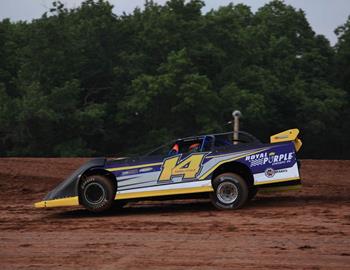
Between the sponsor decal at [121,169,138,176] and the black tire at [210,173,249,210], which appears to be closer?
the black tire at [210,173,249,210]

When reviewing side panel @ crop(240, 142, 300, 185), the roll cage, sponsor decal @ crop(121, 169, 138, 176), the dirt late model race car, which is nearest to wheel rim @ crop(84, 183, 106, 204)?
the dirt late model race car

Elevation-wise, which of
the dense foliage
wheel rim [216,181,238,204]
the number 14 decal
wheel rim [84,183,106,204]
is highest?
the dense foliage

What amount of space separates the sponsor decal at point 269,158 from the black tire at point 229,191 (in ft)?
1.27

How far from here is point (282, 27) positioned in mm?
58156

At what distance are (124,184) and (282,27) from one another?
47767 millimetres

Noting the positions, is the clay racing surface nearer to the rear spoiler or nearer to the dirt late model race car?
the dirt late model race car

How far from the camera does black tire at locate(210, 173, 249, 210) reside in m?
12.4

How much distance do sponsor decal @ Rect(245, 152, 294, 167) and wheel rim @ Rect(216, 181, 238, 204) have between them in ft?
1.77

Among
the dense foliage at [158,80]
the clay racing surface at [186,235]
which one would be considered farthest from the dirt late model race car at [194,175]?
the dense foliage at [158,80]

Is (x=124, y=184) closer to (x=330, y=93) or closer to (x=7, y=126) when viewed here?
(x=7, y=126)

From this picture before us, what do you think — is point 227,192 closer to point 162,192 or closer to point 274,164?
point 274,164

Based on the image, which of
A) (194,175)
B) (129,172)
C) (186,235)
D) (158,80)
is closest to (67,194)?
(129,172)

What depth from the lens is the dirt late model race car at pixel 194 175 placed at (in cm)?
1234

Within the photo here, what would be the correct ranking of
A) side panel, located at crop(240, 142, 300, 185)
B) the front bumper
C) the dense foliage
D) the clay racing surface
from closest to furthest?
the clay racing surface < side panel, located at crop(240, 142, 300, 185) < the front bumper < the dense foliage
